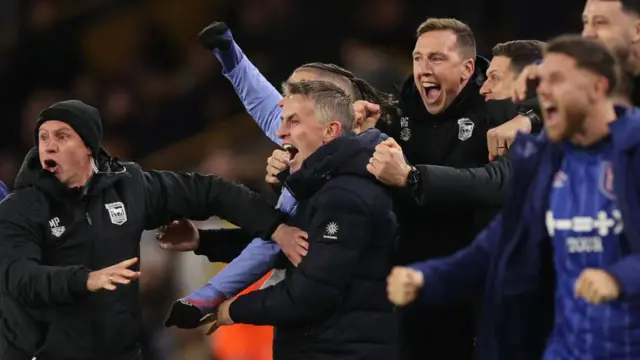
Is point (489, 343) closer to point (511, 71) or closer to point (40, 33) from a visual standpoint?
point (511, 71)

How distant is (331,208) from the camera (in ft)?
13.1

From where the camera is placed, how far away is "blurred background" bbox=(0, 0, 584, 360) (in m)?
8.08

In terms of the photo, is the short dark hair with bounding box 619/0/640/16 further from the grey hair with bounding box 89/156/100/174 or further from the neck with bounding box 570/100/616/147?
the grey hair with bounding box 89/156/100/174

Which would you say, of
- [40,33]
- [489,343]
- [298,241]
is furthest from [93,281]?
[40,33]

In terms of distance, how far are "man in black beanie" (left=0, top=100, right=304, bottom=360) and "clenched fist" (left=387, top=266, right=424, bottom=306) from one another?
93 centimetres

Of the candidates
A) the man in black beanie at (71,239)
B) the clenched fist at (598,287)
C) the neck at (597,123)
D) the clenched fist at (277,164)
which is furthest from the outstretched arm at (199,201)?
the clenched fist at (598,287)

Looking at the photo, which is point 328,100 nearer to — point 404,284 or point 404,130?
point 404,130

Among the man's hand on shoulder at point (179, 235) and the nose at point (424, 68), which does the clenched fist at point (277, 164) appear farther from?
the nose at point (424, 68)

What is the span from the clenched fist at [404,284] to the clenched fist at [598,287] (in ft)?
1.62

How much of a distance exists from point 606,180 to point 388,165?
1015mm

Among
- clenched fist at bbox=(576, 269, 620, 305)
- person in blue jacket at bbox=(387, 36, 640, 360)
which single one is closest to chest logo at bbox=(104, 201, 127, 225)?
person in blue jacket at bbox=(387, 36, 640, 360)

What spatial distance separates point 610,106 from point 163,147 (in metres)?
5.71

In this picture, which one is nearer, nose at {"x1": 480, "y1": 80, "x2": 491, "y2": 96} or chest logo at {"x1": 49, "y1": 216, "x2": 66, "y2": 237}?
chest logo at {"x1": 49, "y1": 216, "x2": 66, "y2": 237}

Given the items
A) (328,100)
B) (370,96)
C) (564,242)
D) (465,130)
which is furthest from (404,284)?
(370,96)
